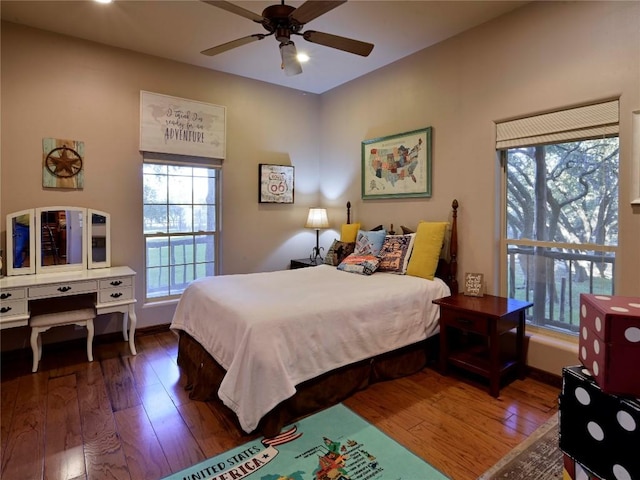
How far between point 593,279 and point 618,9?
1845 millimetres

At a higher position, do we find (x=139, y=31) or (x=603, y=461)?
(x=139, y=31)

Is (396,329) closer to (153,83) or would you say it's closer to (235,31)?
(235,31)

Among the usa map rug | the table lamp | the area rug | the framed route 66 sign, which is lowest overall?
the usa map rug

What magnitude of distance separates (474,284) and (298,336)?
175 cm

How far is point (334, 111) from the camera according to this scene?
189 inches

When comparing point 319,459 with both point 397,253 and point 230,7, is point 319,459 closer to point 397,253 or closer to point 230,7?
point 397,253

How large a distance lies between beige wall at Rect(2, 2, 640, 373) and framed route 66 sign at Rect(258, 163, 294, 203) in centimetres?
11

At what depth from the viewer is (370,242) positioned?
3.71 m

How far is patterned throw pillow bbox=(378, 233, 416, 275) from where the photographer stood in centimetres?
338

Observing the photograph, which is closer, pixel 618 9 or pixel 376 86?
pixel 618 9

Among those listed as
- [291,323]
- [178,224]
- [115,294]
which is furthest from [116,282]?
[291,323]

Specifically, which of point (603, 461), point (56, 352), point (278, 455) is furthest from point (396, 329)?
point (56, 352)

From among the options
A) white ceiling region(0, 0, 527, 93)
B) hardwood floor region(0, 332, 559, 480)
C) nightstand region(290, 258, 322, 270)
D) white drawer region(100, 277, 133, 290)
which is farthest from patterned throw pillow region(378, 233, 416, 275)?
white drawer region(100, 277, 133, 290)

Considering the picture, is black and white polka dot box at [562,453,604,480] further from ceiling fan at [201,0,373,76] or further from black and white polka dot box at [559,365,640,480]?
ceiling fan at [201,0,373,76]
